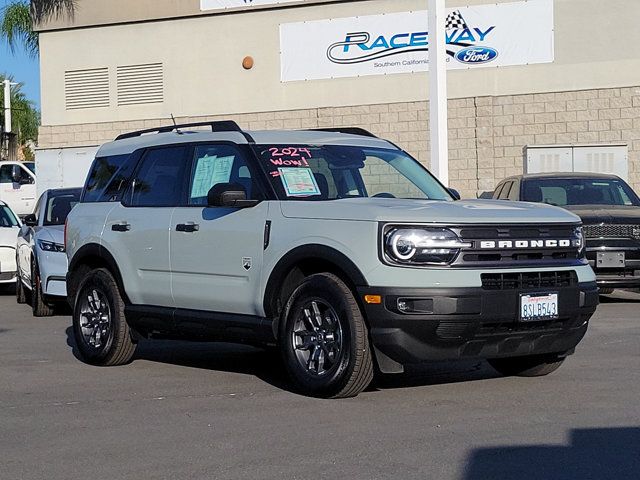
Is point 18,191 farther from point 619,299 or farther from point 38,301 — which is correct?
point 619,299

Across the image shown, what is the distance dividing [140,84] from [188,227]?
21.6m

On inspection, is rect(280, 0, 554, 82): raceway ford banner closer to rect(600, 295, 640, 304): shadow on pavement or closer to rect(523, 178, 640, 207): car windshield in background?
rect(523, 178, 640, 207): car windshield in background

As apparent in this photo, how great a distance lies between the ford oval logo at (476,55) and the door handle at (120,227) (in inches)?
711

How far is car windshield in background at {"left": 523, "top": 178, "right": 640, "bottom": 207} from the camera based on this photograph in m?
16.2

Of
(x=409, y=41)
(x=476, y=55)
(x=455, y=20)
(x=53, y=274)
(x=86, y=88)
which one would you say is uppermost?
(x=455, y=20)

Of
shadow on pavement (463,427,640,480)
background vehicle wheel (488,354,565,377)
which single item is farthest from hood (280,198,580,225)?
shadow on pavement (463,427,640,480)

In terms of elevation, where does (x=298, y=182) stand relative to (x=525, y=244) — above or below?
above

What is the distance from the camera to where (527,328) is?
8.05 meters

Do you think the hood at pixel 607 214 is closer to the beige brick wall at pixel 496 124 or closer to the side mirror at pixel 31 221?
the side mirror at pixel 31 221

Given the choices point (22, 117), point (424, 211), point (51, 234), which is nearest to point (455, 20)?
point (51, 234)

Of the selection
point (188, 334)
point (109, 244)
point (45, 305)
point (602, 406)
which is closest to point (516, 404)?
point (602, 406)

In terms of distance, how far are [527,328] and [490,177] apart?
19386 millimetres

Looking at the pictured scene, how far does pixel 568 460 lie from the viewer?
6094 millimetres

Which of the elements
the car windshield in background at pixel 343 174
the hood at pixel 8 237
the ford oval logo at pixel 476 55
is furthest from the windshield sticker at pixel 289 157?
the ford oval logo at pixel 476 55
